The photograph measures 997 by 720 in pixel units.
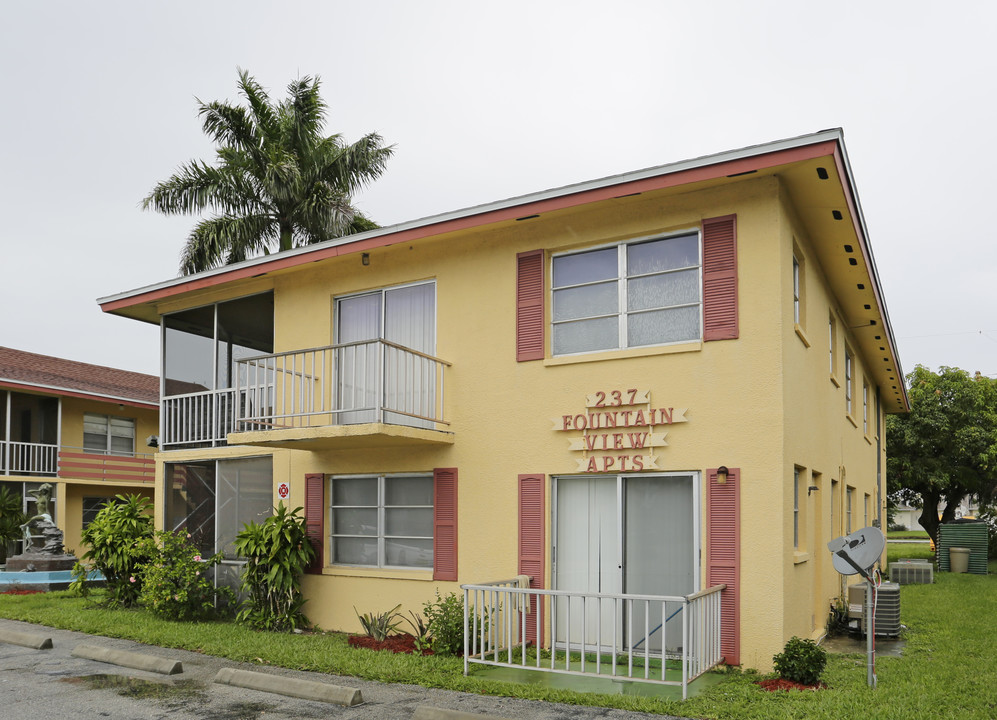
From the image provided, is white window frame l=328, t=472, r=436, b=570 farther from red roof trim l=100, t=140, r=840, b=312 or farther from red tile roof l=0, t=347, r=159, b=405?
red tile roof l=0, t=347, r=159, b=405

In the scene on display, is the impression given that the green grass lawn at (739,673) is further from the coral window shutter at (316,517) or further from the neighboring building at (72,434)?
the neighboring building at (72,434)

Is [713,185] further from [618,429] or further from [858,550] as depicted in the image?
[858,550]

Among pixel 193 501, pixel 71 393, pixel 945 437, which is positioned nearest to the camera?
pixel 193 501

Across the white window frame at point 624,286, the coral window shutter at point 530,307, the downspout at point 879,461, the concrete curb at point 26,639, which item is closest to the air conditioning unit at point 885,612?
the white window frame at point 624,286

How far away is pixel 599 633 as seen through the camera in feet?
29.1

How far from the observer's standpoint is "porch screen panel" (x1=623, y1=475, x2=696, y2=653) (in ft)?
33.7

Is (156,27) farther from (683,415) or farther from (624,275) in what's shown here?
(683,415)

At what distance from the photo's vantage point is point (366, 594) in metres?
12.6

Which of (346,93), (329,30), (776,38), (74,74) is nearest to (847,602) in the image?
(776,38)

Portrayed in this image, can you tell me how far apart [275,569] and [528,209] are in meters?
6.17

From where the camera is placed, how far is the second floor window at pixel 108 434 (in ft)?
89.4

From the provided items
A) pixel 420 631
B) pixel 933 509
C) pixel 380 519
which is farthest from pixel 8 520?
pixel 933 509

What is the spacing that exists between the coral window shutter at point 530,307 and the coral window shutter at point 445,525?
197cm

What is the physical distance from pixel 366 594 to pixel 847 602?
7.93 meters
